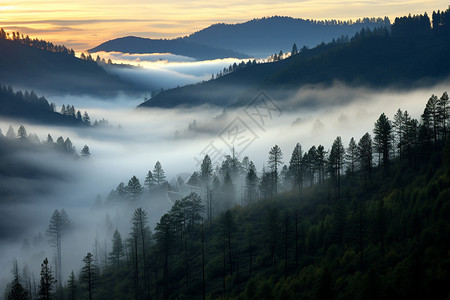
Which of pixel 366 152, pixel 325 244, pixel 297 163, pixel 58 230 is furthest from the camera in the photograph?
pixel 58 230

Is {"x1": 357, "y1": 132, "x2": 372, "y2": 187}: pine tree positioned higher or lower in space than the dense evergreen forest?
higher

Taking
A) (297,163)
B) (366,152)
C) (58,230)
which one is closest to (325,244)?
(366,152)

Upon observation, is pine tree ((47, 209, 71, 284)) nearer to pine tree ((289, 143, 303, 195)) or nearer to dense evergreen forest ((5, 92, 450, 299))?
dense evergreen forest ((5, 92, 450, 299))

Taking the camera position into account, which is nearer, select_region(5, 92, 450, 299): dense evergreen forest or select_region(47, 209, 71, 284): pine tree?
select_region(5, 92, 450, 299): dense evergreen forest

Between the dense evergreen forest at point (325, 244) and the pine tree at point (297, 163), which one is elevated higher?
the pine tree at point (297, 163)

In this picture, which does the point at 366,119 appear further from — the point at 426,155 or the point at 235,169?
the point at 426,155

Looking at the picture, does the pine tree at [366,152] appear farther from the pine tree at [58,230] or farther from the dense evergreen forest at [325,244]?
the pine tree at [58,230]

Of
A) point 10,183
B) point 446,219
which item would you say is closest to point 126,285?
point 446,219

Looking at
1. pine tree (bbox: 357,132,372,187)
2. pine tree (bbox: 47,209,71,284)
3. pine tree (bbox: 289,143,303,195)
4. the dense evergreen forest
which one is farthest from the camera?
pine tree (bbox: 47,209,71,284)

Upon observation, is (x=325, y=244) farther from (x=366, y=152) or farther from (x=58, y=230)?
(x=58, y=230)

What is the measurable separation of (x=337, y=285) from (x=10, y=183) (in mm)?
154883

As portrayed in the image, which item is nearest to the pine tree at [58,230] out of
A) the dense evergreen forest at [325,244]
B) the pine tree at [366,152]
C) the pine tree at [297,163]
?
the dense evergreen forest at [325,244]

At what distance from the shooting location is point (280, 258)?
68312 mm

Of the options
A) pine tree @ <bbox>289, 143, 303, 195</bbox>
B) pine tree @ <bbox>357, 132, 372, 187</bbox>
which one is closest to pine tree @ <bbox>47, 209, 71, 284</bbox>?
pine tree @ <bbox>289, 143, 303, 195</bbox>
